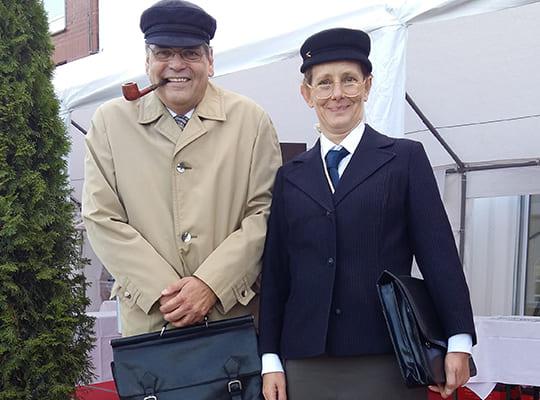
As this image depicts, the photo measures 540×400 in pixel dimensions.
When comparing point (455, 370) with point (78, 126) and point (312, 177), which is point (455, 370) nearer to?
point (312, 177)

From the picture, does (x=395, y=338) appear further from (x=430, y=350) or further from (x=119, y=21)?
(x=119, y=21)

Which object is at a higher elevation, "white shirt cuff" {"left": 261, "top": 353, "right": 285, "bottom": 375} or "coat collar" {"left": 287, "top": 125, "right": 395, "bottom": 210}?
"coat collar" {"left": 287, "top": 125, "right": 395, "bottom": 210}

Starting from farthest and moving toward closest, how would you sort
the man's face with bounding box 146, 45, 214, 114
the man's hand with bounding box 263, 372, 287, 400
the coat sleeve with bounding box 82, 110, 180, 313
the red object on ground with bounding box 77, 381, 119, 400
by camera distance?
the red object on ground with bounding box 77, 381, 119, 400 → the man's face with bounding box 146, 45, 214, 114 → the coat sleeve with bounding box 82, 110, 180, 313 → the man's hand with bounding box 263, 372, 287, 400

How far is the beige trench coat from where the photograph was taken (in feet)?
5.50

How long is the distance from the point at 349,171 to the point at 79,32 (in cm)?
923

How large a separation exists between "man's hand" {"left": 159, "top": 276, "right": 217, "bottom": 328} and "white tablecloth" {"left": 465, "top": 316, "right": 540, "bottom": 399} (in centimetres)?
271

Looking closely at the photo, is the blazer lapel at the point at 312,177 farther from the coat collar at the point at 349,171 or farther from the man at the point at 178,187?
the man at the point at 178,187

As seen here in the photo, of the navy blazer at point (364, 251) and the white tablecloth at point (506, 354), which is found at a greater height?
the navy blazer at point (364, 251)

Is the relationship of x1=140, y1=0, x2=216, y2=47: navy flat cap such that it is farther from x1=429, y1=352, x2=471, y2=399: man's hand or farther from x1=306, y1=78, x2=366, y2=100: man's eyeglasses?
x1=429, y1=352, x2=471, y2=399: man's hand

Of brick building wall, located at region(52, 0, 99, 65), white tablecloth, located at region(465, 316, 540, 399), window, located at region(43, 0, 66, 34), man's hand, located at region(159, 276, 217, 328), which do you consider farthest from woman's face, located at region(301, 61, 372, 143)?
window, located at region(43, 0, 66, 34)

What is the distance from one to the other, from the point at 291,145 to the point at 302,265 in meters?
1.56

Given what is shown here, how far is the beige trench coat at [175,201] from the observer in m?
1.68

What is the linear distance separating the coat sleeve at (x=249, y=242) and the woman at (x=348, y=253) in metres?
0.07

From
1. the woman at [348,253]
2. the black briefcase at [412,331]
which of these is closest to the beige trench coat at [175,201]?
the woman at [348,253]
